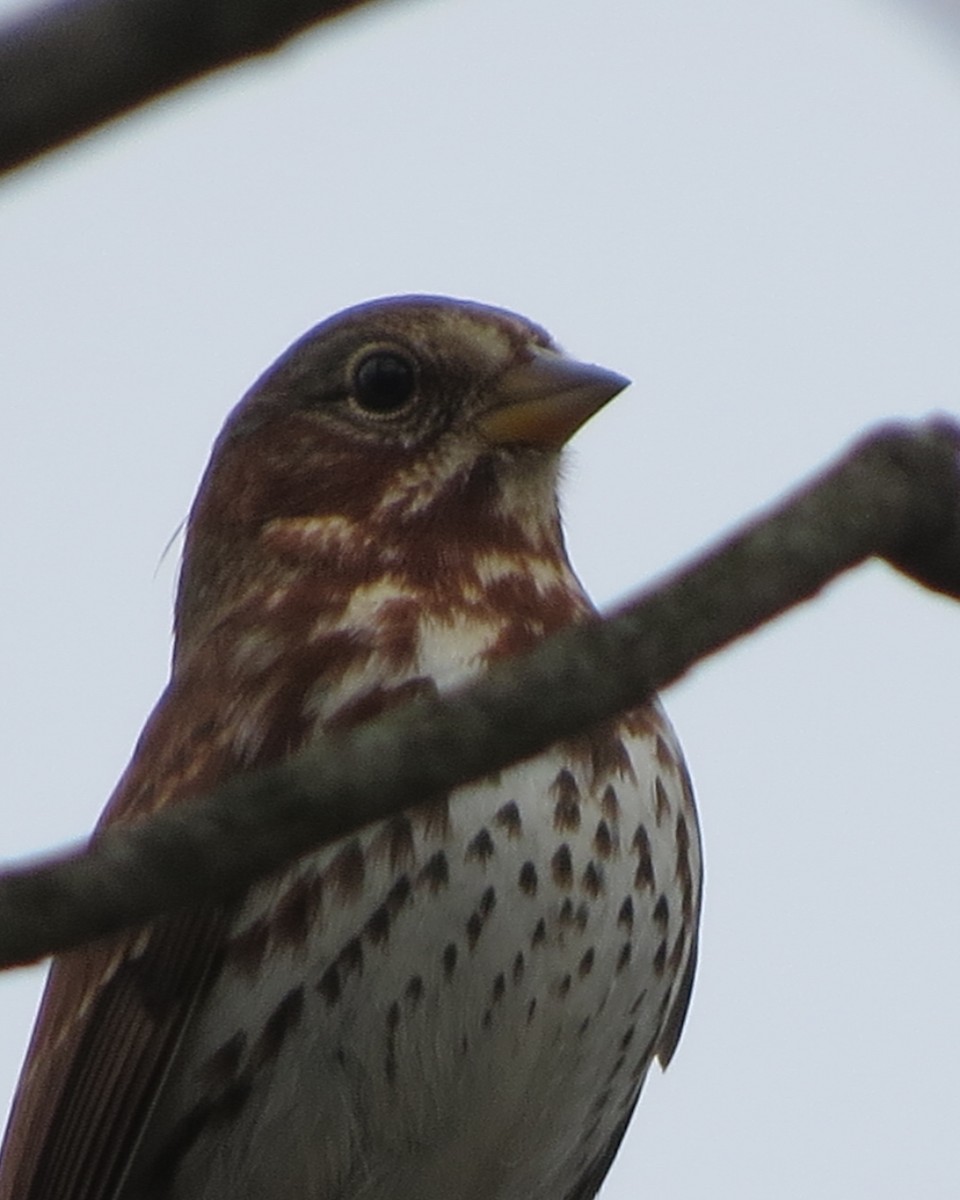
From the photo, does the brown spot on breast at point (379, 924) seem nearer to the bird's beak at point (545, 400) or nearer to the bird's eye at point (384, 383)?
the bird's beak at point (545, 400)

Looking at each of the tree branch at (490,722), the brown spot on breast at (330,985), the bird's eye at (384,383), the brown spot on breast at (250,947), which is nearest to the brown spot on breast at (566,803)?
the brown spot on breast at (330,985)

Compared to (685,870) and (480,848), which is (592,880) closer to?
(480,848)

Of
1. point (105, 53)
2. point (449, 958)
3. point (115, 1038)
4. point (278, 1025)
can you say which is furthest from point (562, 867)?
point (105, 53)

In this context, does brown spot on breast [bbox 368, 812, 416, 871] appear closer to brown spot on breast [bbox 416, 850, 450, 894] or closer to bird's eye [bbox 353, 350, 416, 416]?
brown spot on breast [bbox 416, 850, 450, 894]

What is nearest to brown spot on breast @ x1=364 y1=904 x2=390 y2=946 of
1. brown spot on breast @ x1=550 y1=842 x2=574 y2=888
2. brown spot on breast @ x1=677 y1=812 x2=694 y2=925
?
brown spot on breast @ x1=550 y1=842 x2=574 y2=888

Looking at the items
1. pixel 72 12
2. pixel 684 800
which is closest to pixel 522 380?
pixel 684 800

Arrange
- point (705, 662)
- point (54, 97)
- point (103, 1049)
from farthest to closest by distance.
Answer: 1. point (103, 1049)
2. point (705, 662)
3. point (54, 97)

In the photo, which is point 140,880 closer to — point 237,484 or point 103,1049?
point 103,1049
